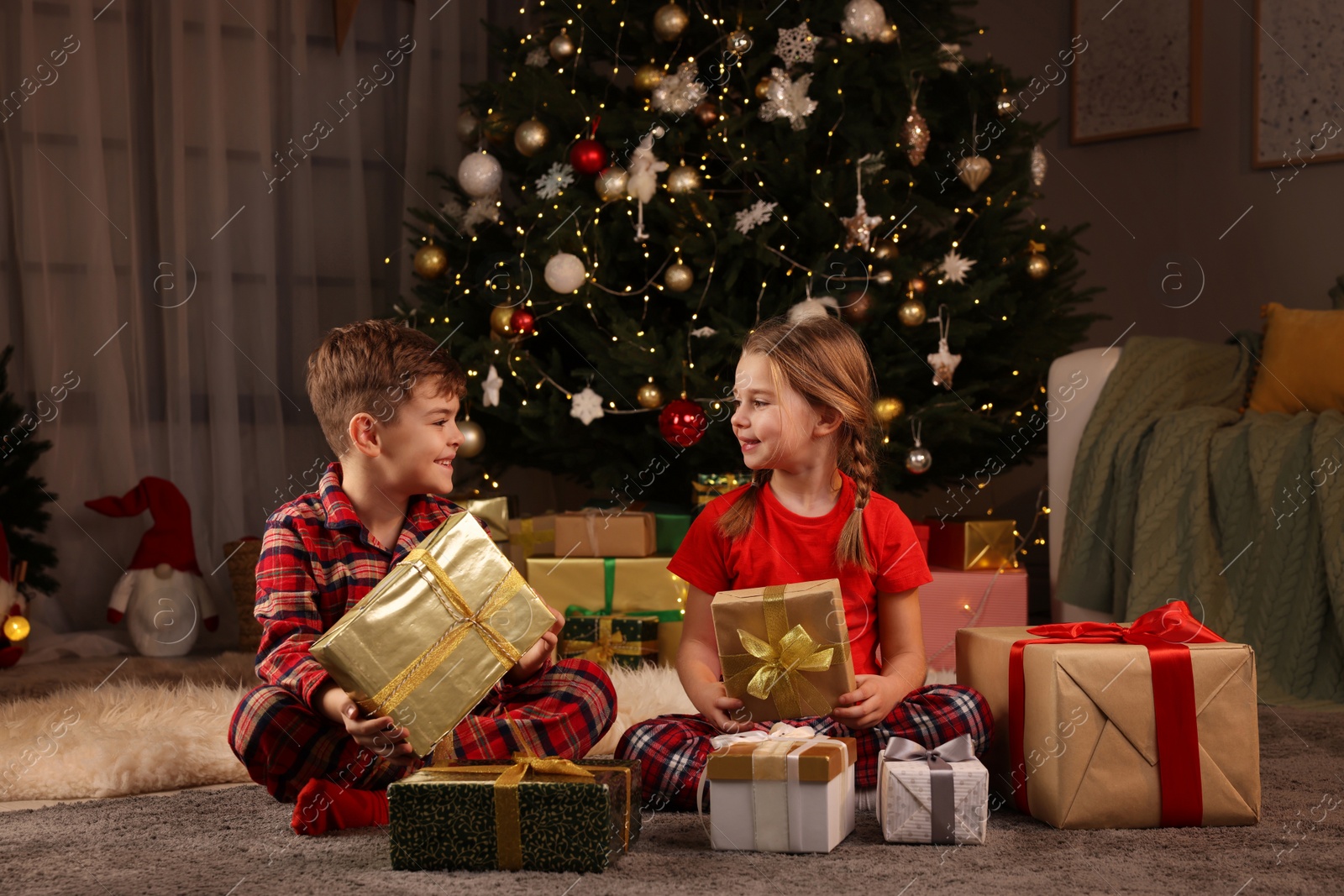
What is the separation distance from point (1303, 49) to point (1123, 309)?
0.93m

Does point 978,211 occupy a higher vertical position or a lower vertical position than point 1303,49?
lower

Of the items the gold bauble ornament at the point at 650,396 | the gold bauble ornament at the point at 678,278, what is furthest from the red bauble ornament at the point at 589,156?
the gold bauble ornament at the point at 650,396

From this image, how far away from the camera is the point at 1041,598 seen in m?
3.70

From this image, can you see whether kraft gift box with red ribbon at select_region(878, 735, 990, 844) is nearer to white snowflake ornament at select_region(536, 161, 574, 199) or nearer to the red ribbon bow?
the red ribbon bow

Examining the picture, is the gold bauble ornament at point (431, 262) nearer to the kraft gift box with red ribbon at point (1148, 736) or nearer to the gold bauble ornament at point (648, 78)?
the gold bauble ornament at point (648, 78)

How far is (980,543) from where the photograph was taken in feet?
8.72

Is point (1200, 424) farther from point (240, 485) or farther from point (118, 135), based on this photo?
point (118, 135)

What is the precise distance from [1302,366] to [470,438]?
192 cm

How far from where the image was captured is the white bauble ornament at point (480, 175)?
2957 millimetres

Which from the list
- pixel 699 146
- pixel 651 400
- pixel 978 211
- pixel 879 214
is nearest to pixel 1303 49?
pixel 978 211

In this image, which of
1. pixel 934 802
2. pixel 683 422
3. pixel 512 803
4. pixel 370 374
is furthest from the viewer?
pixel 683 422

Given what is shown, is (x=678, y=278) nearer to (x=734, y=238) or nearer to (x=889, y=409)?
(x=734, y=238)

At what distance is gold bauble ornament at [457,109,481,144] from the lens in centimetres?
313

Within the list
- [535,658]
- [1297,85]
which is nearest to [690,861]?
[535,658]
